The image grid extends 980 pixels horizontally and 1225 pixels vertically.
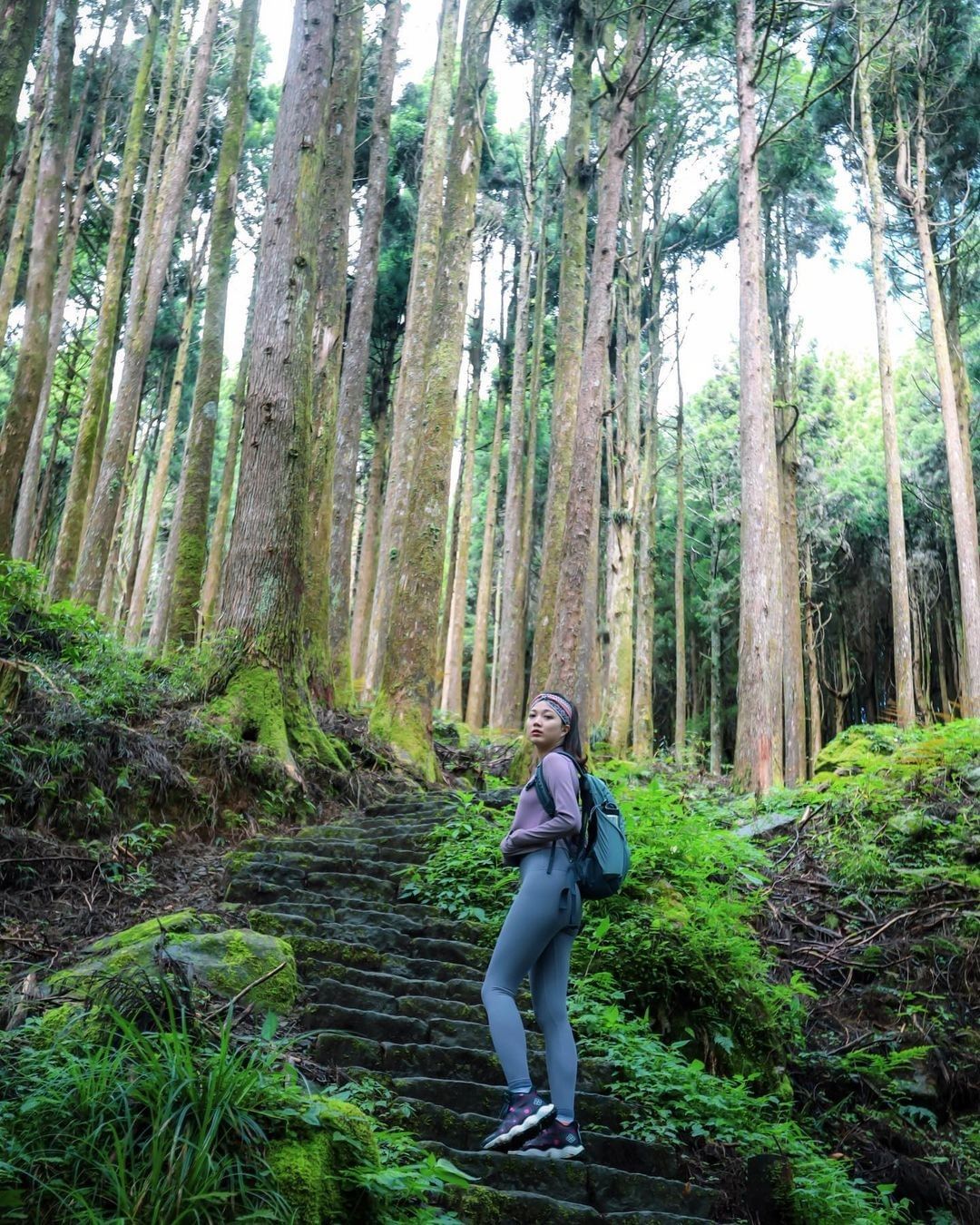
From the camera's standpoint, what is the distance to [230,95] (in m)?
15.1

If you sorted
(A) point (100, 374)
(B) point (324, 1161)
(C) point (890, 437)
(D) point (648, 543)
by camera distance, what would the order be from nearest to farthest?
(B) point (324, 1161) → (A) point (100, 374) → (C) point (890, 437) → (D) point (648, 543)

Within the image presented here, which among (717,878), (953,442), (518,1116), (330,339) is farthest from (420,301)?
(518,1116)

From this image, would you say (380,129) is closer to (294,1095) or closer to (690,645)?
(294,1095)

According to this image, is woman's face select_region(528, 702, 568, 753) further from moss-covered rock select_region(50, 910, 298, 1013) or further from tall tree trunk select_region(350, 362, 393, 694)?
tall tree trunk select_region(350, 362, 393, 694)

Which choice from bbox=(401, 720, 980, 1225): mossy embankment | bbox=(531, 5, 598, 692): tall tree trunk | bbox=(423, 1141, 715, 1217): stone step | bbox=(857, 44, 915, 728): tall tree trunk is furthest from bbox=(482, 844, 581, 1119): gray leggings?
bbox=(857, 44, 915, 728): tall tree trunk

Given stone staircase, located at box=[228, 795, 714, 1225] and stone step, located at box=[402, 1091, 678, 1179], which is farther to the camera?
stone step, located at box=[402, 1091, 678, 1179]

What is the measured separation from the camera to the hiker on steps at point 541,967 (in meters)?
3.76

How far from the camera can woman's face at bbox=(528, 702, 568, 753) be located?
13.7 ft

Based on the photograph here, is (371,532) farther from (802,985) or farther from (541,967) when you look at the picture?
(541,967)

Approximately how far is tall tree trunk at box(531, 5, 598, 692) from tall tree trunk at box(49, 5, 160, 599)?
674 centimetres

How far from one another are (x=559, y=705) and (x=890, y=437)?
15173 mm

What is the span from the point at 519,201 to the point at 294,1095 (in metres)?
26.9

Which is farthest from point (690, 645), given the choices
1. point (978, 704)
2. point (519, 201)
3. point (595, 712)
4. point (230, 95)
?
point (230, 95)

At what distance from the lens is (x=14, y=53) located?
550 centimetres
